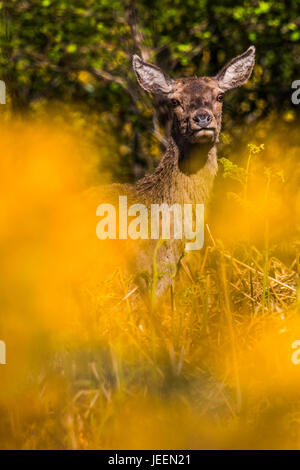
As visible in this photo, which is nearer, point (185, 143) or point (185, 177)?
point (185, 143)

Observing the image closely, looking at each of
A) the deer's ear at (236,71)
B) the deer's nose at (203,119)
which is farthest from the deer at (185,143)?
the deer's nose at (203,119)

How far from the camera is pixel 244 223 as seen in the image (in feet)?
16.4

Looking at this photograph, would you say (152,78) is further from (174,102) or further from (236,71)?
(236,71)

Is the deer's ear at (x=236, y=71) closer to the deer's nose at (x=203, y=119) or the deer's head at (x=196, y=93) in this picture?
the deer's head at (x=196, y=93)

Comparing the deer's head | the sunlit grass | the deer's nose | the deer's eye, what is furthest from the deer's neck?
the sunlit grass

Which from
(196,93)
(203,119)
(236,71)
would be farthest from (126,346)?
(236,71)

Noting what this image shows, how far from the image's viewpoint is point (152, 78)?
681 centimetres

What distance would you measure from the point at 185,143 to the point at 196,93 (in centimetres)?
49

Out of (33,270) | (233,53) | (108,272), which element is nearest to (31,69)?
(233,53)

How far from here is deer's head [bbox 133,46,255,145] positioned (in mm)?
6195

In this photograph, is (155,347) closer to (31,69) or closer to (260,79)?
(260,79)

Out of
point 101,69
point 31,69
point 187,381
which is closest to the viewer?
point 187,381

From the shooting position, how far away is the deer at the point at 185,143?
6480 mm

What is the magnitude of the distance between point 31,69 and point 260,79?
16.0ft
